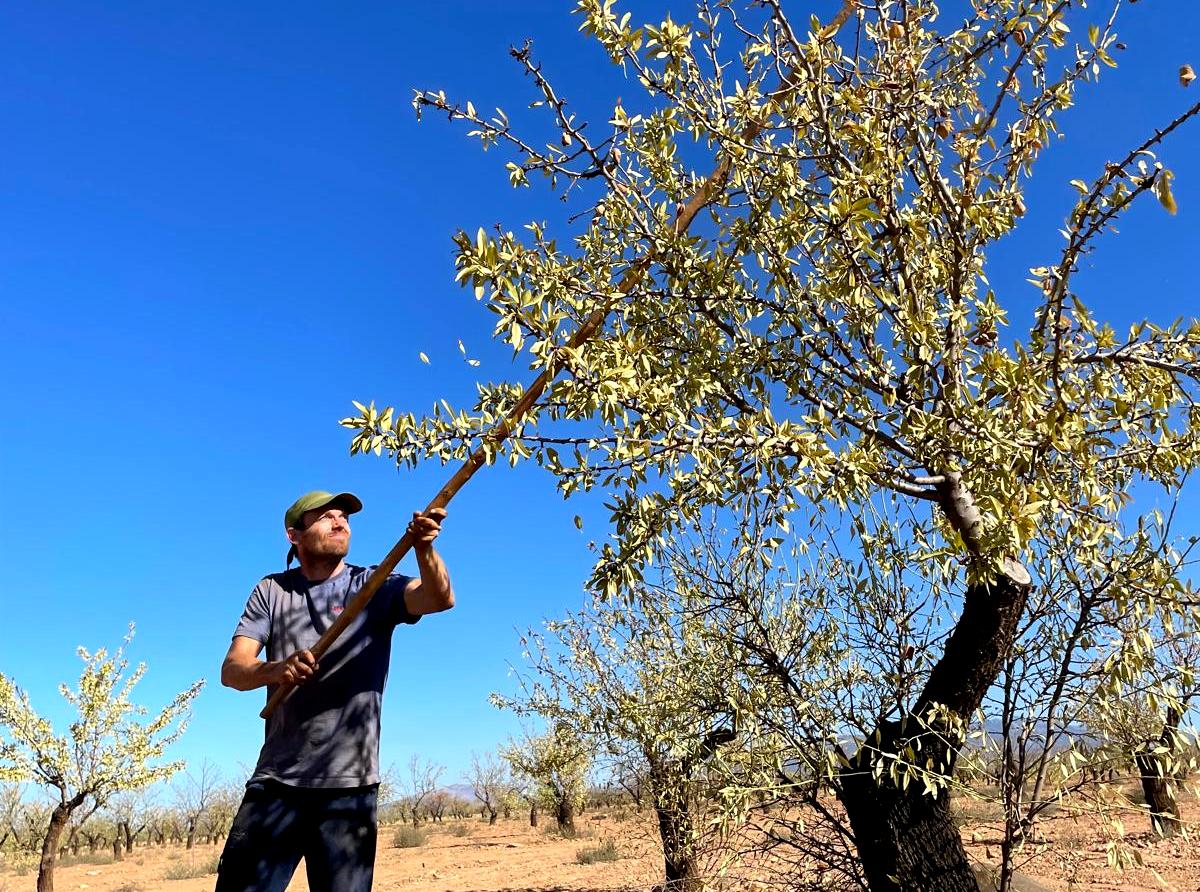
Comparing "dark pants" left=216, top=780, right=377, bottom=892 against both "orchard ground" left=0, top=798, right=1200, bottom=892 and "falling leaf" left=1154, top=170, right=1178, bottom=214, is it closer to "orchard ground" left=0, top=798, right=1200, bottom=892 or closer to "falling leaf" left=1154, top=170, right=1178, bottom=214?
"orchard ground" left=0, top=798, right=1200, bottom=892

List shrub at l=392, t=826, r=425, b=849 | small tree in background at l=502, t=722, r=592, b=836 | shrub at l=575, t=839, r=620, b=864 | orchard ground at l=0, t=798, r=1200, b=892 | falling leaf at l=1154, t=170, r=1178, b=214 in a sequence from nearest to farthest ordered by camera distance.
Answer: falling leaf at l=1154, t=170, r=1178, b=214 < orchard ground at l=0, t=798, r=1200, b=892 < shrub at l=575, t=839, r=620, b=864 < small tree in background at l=502, t=722, r=592, b=836 < shrub at l=392, t=826, r=425, b=849

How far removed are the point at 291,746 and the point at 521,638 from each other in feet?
37.4

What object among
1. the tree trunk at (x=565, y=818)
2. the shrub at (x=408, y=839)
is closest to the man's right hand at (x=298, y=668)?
the tree trunk at (x=565, y=818)

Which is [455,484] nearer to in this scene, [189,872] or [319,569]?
[319,569]

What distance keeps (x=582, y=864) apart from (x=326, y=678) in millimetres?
22042

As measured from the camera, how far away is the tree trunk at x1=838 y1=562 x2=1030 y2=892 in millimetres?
3963

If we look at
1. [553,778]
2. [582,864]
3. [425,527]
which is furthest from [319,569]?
[553,778]

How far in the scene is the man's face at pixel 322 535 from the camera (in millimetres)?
3510

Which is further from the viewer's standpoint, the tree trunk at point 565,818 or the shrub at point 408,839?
the shrub at point 408,839

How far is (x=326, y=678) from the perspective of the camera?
3.09m

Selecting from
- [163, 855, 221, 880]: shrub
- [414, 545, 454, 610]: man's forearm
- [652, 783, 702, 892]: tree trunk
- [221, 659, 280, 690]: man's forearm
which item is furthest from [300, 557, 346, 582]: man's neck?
[163, 855, 221, 880]: shrub

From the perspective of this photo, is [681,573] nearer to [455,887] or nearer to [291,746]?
[291,746]

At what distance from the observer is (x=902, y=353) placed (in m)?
3.64

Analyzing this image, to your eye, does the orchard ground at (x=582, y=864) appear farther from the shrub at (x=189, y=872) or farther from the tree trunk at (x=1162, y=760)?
the tree trunk at (x=1162, y=760)
